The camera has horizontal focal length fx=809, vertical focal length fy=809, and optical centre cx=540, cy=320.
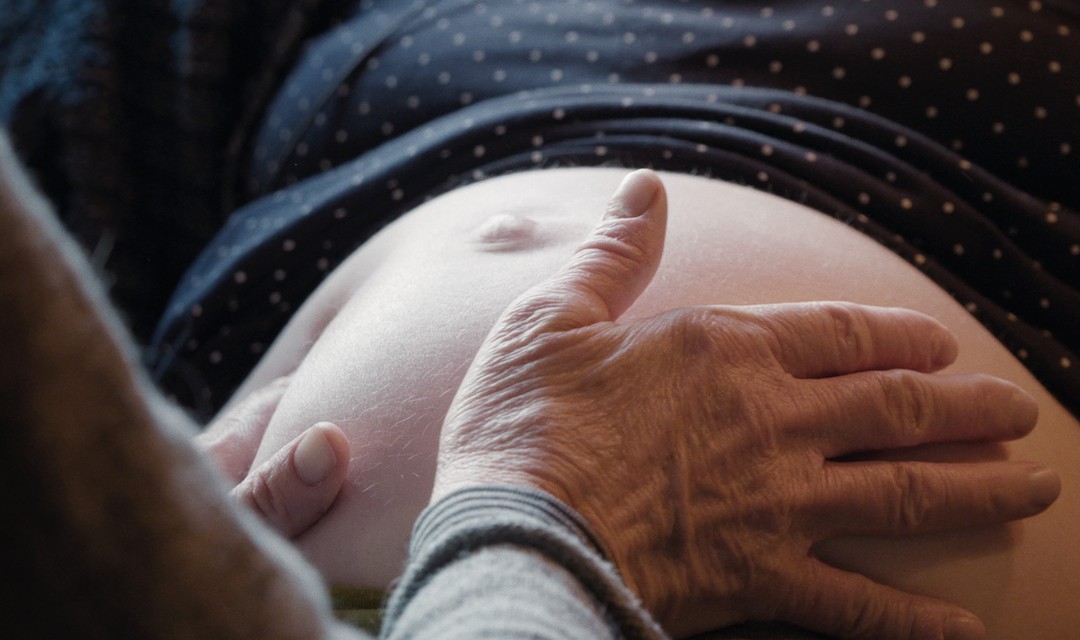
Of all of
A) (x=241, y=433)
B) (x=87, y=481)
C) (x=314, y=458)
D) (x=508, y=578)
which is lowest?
(x=241, y=433)

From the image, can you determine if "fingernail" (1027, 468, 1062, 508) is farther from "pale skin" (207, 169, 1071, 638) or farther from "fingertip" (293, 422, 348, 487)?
"fingertip" (293, 422, 348, 487)

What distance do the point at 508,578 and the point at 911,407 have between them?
350 mm

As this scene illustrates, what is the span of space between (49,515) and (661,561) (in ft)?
1.40

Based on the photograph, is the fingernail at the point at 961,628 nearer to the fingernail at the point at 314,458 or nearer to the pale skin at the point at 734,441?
the pale skin at the point at 734,441

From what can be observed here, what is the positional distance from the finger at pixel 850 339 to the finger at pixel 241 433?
0.50 m

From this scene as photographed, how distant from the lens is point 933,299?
2.43 ft

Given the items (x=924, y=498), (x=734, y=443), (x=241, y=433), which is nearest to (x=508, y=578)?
(x=734, y=443)

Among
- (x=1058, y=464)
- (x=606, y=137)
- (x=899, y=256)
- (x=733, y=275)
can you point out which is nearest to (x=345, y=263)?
(x=606, y=137)

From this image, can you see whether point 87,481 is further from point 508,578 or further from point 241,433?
point 241,433

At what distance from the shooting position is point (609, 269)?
625 millimetres

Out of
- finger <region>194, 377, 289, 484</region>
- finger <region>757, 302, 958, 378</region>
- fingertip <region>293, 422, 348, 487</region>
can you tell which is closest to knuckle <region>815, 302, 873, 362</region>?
finger <region>757, 302, 958, 378</region>

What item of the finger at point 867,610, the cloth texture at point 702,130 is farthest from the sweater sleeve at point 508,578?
the cloth texture at point 702,130

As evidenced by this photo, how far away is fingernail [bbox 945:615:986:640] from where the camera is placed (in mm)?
590

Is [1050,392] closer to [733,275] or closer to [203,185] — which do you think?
[733,275]
